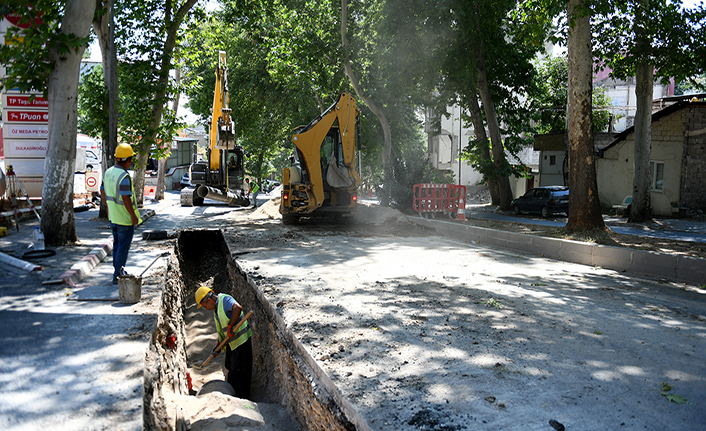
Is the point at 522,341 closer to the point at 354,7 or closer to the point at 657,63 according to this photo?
the point at 657,63

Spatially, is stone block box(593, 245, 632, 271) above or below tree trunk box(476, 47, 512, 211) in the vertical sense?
below

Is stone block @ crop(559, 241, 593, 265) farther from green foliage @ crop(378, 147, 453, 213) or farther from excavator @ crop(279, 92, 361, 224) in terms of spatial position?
green foliage @ crop(378, 147, 453, 213)

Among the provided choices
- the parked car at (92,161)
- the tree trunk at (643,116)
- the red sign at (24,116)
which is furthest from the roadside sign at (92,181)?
the tree trunk at (643,116)

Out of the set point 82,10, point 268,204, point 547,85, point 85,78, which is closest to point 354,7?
point 268,204

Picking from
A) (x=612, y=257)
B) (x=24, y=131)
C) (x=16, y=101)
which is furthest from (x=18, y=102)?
(x=612, y=257)

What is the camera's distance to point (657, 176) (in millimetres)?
21016

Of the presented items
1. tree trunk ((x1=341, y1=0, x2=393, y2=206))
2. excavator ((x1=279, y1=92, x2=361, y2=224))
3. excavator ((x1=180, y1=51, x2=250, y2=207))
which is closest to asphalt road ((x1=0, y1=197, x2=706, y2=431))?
excavator ((x1=279, y1=92, x2=361, y2=224))

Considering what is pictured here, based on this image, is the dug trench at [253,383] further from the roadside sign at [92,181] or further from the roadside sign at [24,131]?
the roadside sign at [92,181]

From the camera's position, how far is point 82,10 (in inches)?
372

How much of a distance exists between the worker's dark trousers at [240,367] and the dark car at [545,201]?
18.0 m

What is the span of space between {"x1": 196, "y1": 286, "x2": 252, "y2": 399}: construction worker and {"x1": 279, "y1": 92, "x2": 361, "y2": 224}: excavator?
29.1 ft

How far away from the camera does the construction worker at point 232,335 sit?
6.34 metres

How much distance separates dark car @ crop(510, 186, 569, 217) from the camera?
2167 cm

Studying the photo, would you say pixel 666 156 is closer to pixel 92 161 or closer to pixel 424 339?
pixel 424 339
